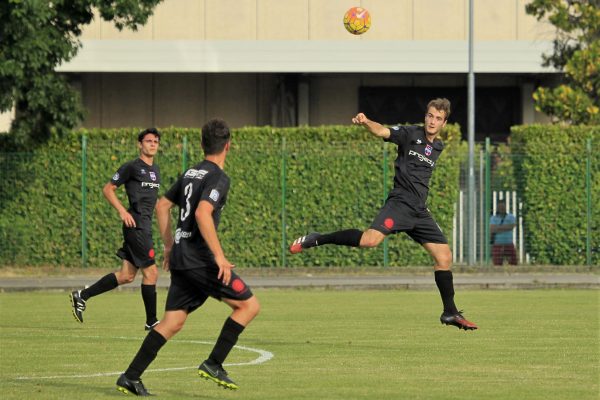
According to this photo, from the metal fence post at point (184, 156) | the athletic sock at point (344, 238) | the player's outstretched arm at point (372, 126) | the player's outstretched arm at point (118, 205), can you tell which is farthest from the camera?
the metal fence post at point (184, 156)

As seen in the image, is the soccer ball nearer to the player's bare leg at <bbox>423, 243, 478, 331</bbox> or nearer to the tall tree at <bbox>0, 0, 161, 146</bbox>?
the player's bare leg at <bbox>423, 243, 478, 331</bbox>

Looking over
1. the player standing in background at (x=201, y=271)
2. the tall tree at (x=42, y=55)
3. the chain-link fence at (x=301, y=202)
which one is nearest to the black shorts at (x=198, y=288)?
the player standing in background at (x=201, y=271)

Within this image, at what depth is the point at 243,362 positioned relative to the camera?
1302 cm

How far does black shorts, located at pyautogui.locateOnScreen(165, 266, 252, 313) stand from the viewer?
33.8 ft

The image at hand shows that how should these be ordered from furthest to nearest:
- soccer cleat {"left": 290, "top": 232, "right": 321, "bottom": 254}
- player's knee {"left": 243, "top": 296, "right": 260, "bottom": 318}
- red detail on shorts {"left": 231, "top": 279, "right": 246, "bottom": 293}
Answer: soccer cleat {"left": 290, "top": 232, "right": 321, "bottom": 254}
player's knee {"left": 243, "top": 296, "right": 260, "bottom": 318}
red detail on shorts {"left": 231, "top": 279, "right": 246, "bottom": 293}

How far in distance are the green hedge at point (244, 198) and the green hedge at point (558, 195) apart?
1697mm

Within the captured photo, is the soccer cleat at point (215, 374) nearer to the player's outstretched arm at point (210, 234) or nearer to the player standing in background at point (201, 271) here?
the player standing in background at point (201, 271)

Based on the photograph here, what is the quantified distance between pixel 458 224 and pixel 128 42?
1006 centimetres

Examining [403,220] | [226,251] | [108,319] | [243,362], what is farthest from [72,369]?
[226,251]

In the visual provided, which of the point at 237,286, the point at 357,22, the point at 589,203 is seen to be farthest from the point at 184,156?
the point at 237,286

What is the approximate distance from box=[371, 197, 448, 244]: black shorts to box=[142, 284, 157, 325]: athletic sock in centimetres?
313

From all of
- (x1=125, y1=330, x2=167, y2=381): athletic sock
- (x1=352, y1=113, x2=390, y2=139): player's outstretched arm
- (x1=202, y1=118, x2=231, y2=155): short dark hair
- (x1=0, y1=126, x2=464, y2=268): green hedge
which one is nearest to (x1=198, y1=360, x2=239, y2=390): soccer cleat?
(x1=125, y1=330, x2=167, y2=381): athletic sock

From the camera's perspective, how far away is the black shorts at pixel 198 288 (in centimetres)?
1029

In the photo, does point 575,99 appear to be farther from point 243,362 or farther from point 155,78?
point 243,362
